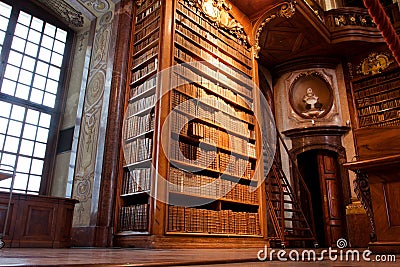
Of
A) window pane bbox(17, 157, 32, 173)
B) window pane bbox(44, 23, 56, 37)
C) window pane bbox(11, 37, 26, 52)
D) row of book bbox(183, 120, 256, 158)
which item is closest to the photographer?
row of book bbox(183, 120, 256, 158)

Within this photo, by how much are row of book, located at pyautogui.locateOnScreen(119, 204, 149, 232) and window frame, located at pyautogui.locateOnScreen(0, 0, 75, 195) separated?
82.9 inches

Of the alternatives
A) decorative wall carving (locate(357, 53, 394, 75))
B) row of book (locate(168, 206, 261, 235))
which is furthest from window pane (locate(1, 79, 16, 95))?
decorative wall carving (locate(357, 53, 394, 75))

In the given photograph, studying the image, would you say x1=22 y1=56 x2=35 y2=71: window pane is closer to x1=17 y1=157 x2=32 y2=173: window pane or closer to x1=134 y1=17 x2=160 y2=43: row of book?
x1=17 y1=157 x2=32 y2=173: window pane

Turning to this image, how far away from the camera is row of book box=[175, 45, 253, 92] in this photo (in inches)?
168

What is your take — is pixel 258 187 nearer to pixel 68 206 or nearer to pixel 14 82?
pixel 68 206

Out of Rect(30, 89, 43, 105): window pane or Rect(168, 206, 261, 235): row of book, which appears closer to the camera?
Rect(168, 206, 261, 235): row of book

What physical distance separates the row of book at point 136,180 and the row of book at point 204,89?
1079 millimetres

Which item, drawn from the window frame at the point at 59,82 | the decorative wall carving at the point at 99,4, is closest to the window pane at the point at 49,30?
the window frame at the point at 59,82

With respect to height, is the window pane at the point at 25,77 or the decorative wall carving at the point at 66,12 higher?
the decorative wall carving at the point at 66,12

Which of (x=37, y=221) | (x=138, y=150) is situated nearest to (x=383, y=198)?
(x=138, y=150)

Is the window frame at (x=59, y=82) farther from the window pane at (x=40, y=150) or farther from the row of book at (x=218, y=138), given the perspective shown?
the row of book at (x=218, y=138)

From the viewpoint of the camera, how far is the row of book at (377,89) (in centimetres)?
699

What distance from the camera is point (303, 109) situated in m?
7.83

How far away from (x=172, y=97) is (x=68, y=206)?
1.73m
